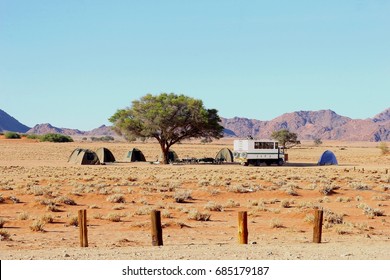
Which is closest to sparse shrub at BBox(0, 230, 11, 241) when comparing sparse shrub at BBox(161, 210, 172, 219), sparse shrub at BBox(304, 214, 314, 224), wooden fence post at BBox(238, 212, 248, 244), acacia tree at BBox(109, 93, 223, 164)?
sparse shrub at BBox(161, 210, 172, 219)

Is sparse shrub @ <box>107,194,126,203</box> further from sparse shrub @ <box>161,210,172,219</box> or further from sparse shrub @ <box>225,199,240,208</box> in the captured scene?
sparse shrub @ <box>161,210,172,219</box>

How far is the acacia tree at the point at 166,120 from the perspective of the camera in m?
62.5

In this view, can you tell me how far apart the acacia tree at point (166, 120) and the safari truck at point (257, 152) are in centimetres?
680

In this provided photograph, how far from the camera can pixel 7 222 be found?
2048 cm

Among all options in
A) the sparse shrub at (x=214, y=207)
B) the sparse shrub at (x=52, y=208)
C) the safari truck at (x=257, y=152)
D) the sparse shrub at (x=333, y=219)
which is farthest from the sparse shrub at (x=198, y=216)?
the safari truck at (x=257, y=152)

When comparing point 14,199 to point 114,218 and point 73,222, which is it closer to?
point 73,222

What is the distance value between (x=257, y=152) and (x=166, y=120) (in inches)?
437

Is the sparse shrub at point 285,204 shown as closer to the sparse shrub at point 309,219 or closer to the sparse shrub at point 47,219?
the sparse shrub at point 309,219

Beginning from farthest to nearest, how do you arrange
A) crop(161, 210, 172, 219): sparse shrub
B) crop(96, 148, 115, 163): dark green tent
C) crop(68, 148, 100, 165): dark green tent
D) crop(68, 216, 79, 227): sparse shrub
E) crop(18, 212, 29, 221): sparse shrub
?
1. crop(96, 148, 115, 163): dark green tent
2. crop(68, 148, 100, 165): dark green tent
3. crop(161, 210, 172, 219): sparse shrub
4. crop(18, 212, 29, 221): sparse shrub
5. crop(68, 216, 79, 227): sparse shrub

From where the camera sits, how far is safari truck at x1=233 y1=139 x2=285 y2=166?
56938 millimetres

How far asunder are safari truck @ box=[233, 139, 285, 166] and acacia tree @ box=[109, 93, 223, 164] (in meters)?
6.80

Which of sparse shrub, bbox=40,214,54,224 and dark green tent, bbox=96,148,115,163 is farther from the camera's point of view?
dark green tent, bbox=96,148,115,163

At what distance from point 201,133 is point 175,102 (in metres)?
5.06
